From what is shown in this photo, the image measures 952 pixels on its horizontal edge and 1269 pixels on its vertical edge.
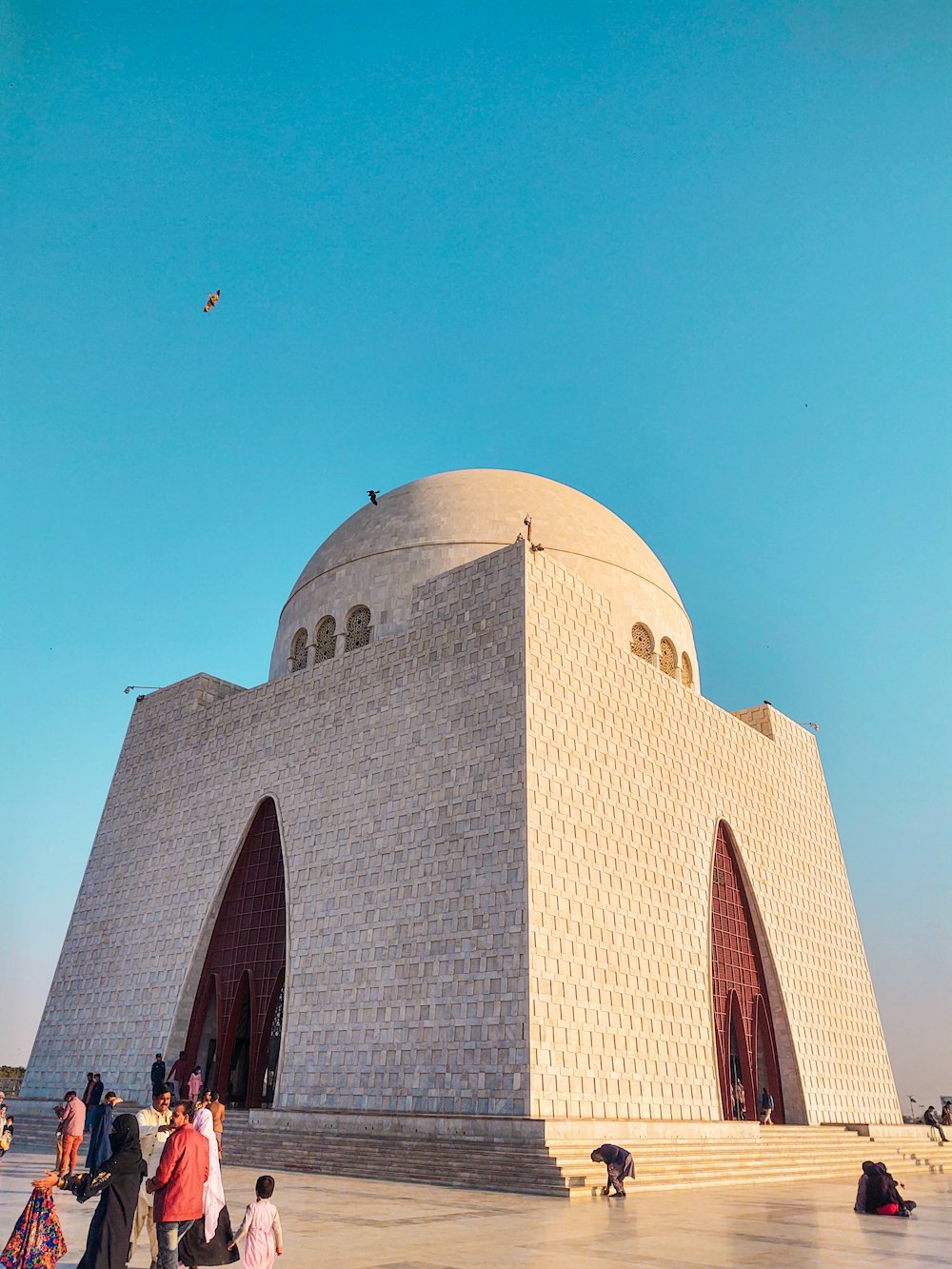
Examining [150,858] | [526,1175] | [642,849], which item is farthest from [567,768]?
[150,858]

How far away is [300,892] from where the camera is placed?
44.3 ft

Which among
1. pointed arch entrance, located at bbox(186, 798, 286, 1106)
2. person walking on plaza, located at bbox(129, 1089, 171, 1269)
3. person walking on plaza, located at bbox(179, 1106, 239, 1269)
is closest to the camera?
person walking on plaza, located at bbox(179, 1106, 239, 1269)

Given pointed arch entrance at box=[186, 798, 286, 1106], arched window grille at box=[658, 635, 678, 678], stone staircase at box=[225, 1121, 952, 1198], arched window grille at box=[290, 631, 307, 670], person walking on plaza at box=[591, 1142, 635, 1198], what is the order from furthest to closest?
arched window grille at box=[290, 631, 307, 670]
arched window grille at box=[658, 635, 678, 678]
pointed arch entrance at box=[186, 798, 286, 1106]
stone staircase at box=[225, 1121, 952, 1198]
person walking on plaza at box=[591, 1142, 635, 1198]

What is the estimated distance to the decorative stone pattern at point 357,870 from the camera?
36.3 feet

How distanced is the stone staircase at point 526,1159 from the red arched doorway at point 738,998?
1.48 m

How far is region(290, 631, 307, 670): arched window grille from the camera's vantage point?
17.2m

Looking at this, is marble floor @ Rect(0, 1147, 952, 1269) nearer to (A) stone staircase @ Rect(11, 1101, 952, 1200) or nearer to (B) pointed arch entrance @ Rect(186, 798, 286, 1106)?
(A) stone staircase @ Rect(11, 1101, 952, 1200)

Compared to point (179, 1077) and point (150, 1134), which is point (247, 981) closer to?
point (179, 1077)

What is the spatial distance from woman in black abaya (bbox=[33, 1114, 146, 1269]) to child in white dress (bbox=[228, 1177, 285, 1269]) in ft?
1.55

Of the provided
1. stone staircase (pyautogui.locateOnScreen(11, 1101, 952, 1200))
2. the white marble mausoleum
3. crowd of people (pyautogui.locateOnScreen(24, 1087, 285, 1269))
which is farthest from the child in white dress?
the white marble mausoleum

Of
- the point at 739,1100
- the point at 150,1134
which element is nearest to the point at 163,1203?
the point at 150,1134

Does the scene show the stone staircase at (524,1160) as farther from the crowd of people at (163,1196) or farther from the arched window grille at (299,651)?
the arched window grille at (299,651)

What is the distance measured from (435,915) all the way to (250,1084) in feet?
14.2

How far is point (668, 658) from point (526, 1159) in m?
9.91
